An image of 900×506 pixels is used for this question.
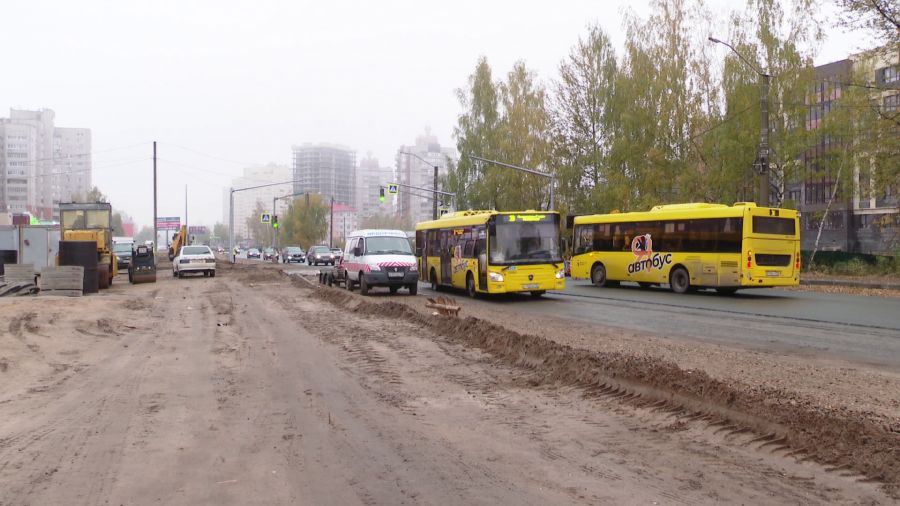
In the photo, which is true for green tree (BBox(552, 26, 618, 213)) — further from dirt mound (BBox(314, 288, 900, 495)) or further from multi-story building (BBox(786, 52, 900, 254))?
dirt mound (BBox(314, 288, 900, 495))

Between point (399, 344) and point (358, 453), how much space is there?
20.9 ft

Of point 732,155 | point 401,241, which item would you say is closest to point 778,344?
point 401,241

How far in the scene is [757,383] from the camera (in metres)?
7.82

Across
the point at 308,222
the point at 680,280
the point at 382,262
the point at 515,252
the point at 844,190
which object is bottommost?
the point at 680,280

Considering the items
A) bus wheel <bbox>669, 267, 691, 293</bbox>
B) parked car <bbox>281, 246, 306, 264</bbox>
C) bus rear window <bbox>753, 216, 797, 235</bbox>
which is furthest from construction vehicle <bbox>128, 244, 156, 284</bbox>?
parked car <bbox>281, 246, 306, 264</bbox>

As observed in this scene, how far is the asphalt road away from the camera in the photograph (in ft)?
38.9

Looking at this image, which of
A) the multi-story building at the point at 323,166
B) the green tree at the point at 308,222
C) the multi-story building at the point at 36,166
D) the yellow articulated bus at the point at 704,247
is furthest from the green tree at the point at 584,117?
the multi-story building at the point at 323,166

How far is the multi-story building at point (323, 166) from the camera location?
512 feet

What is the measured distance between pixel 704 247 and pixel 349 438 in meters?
19.7

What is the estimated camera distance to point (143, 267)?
1260 inches

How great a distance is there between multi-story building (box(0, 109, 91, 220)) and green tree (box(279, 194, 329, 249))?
35.5m

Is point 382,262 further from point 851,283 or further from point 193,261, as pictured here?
point 851,283

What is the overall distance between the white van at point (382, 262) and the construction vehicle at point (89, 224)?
1228 centimetres

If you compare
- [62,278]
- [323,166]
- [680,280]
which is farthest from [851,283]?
[323,166]
